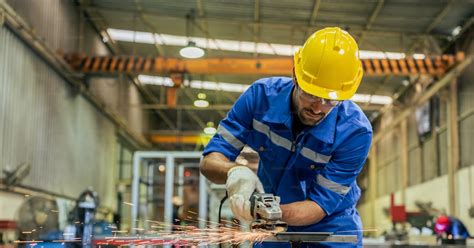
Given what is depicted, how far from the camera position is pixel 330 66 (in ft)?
7.42

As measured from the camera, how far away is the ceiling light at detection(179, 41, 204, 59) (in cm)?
649

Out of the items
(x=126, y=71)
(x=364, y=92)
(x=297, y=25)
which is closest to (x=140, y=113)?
(x=126, y=71)

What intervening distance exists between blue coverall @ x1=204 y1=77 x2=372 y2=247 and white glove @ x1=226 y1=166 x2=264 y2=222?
323 mm

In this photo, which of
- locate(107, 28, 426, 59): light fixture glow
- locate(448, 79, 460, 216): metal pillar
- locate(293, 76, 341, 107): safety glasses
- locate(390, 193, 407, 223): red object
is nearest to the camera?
locate(293, 76, 341, 107): safety glasses

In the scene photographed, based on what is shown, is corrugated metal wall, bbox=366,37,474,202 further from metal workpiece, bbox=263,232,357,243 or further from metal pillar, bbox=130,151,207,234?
metal workpiece, bbox=263,232,357,243

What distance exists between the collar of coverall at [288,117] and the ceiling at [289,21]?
2.45 m

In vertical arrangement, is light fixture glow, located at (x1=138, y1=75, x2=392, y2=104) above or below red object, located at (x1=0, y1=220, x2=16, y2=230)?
above

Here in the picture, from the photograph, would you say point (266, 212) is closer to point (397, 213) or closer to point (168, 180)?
point (168, 180)

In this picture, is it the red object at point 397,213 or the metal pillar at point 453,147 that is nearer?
the metal pillar at point 453,147

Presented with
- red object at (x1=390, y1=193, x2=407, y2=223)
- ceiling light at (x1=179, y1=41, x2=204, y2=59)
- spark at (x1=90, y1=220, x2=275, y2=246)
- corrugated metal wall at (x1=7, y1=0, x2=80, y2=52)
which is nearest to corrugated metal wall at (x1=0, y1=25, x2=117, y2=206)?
corrugated metal wall at (x1=7, y1=0, x2=80, y2=52)

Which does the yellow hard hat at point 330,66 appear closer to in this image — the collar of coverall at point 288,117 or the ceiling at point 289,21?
the collar of coverall at point 288,117

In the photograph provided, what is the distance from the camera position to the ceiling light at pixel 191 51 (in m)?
6.49

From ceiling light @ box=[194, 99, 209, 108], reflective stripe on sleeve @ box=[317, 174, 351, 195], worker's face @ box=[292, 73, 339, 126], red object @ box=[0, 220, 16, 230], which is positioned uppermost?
ceiling light @ box=[194, 99, 209, 108]

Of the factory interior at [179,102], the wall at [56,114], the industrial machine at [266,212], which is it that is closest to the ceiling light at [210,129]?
the factory interior at [179,102]
